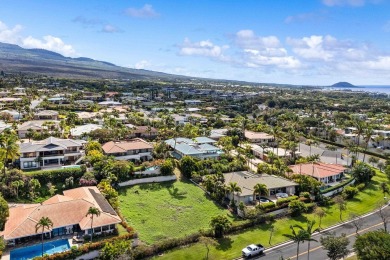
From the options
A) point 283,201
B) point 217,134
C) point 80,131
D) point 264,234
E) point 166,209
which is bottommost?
point 166,209

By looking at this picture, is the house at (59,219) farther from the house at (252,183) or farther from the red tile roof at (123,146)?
the red tile roof at (123,146)

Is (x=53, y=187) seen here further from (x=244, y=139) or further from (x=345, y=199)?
(x=244, y=139)

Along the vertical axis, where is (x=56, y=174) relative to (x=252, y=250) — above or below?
above

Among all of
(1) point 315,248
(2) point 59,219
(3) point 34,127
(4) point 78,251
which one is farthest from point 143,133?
Answer: (1) point 315,248

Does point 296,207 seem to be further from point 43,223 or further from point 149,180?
point 43,223

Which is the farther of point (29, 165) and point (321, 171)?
point (321, 171)

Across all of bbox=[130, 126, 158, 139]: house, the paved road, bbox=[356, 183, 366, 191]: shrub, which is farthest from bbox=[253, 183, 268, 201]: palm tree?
bbox=[130, 126, 158, 139]: house

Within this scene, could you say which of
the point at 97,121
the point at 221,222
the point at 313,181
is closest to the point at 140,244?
the point at 221,222
